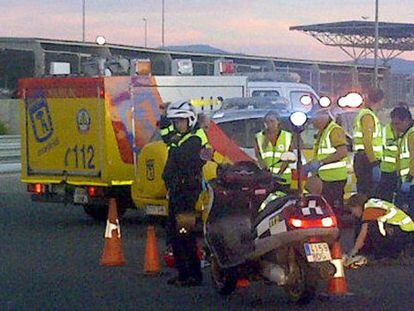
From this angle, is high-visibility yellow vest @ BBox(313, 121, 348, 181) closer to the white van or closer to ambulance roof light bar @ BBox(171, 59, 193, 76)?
ambulance roof light bar @ BBox(171, 59, 193, 76)

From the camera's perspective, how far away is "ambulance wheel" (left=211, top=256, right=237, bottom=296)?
10.4m

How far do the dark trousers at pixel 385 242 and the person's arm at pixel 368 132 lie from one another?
1.22 metres

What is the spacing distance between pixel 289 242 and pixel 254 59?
117 feet

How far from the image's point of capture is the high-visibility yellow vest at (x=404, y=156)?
1296 centimetres

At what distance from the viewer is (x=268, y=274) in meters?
9.99

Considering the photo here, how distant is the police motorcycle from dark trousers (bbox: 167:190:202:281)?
449mm

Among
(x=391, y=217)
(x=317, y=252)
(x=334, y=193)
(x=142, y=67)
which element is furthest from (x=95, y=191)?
(x=317, y=252)

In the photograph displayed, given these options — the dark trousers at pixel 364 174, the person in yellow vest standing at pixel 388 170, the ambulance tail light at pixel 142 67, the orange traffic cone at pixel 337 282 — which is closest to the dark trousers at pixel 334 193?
the dark trousers at pixel 364 174

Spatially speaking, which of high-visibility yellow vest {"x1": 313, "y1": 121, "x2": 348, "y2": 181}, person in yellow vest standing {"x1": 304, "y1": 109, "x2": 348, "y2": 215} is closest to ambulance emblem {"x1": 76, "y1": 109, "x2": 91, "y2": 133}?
person in yellow vest standing {"x1": 304, "y1": 109, "x2": 348, "y2": 215}

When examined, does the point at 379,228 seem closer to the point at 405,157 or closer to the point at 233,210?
the point at 405,157

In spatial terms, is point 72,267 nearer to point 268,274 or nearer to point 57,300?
point 57,300

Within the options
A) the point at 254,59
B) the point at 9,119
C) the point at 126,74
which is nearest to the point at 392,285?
the point at 126,74

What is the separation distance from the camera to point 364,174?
1337cm

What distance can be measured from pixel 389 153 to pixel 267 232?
158 inches
